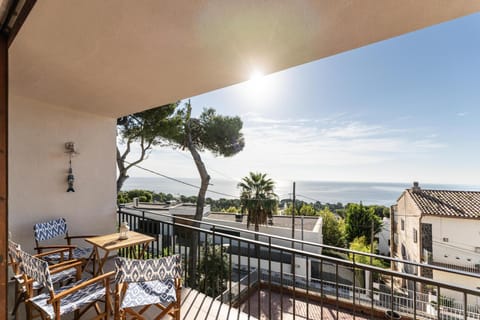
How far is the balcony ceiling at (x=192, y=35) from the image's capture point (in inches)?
51.6

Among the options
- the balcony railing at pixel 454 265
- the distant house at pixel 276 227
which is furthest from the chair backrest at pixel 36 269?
the balcony railing at pixel 454 265

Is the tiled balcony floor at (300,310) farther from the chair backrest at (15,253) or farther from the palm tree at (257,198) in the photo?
the palm tree at (257,198)

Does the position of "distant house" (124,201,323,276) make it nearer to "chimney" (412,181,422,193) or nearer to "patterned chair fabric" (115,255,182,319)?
"chimney" (412,181,422,193)

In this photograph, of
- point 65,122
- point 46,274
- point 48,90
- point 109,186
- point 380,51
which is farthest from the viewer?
point 380,51

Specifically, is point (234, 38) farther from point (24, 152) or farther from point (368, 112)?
point (368, 112)

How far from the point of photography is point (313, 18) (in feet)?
4.57

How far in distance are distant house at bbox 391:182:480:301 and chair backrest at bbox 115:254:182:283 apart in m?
10.6

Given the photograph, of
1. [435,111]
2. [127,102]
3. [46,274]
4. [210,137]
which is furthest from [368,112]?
[46,274]

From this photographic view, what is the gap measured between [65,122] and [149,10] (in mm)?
2880

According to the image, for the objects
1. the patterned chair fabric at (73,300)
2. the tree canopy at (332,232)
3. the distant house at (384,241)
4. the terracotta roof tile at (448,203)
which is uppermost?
the patterned chair fabric at (73,300)

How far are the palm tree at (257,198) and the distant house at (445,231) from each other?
6.35 metres

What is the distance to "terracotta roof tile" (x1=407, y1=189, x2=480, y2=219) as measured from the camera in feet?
32.0

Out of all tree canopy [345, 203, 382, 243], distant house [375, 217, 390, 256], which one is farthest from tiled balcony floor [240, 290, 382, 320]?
distant house [375, 217, 390, 256]

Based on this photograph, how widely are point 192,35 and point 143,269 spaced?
1750mm
